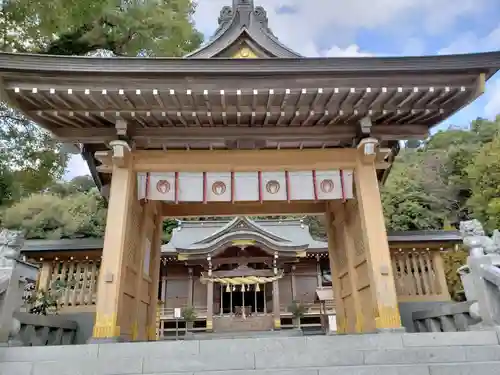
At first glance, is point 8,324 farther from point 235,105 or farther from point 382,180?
point 382,180

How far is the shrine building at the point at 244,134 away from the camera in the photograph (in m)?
4.39

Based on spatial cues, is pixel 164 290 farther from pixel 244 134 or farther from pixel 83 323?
pixel 244 134

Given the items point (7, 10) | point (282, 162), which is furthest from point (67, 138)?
point (7, 10)

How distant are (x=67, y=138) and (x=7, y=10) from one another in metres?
4.73

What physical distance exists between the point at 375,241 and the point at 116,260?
3.42 m

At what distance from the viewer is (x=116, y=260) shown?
4.53 m

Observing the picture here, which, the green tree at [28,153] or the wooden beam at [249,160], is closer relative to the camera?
the wooden beam at [249,160]

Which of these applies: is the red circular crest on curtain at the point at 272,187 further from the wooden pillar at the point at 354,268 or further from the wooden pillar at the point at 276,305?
the wooden pillar at the point at 276,305

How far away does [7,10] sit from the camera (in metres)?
7.61

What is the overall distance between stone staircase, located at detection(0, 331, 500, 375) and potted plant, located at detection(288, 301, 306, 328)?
1205cm

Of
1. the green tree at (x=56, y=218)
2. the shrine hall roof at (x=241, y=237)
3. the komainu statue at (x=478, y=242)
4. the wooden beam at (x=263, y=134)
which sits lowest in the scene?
the komainu statue at (x=478, y=242)

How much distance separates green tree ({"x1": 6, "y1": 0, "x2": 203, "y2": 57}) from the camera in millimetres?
7289

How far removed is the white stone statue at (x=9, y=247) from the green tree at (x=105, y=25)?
17.2 feet

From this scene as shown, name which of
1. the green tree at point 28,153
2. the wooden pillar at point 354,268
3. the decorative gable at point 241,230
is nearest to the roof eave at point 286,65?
the wooden pillar at point 354,268
